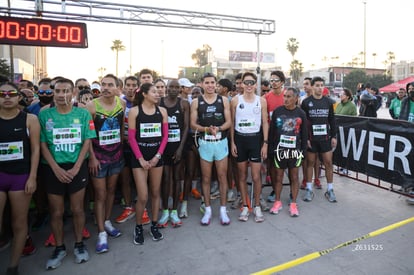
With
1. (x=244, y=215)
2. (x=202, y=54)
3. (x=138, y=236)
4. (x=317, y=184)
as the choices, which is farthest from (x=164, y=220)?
(x=202, y=54)

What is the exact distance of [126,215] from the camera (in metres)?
4.05

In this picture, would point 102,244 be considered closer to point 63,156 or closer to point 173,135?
point 63,156

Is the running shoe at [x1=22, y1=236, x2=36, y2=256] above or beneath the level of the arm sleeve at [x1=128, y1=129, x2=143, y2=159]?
beneath

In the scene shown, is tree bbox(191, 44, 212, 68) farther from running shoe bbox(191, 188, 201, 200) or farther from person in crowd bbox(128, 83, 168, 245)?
person in crowd bbox(128, 83, 168, 245)

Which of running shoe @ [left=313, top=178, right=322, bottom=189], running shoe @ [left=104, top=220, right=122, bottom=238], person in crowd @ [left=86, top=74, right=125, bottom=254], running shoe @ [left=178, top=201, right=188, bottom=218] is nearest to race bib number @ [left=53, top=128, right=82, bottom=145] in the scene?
person in crowd @ [left=86, top=74, right=125, bottom=254]

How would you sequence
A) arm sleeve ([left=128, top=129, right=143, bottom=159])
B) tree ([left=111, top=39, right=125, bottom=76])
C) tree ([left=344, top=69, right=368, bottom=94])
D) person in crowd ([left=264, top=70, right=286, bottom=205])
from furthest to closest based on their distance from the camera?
tree ([left=111, top=39, right=125, bottom=76]) < tree ([left=344, top=69, right=368, bottom=94]) < person in crowd ([left=264, top=70, right=286, bottom=205]) < arm sleeve ([left=128, top=129, right=143, bottom=159])

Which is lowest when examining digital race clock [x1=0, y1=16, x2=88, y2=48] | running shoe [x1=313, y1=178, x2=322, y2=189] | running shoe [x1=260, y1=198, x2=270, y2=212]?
running shoe [x1=260, y1=198, x2=270, y2=212]

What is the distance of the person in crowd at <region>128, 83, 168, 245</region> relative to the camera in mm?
3311

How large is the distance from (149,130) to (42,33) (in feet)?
16.0

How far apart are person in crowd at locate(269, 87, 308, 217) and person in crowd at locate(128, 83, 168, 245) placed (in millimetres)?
1738

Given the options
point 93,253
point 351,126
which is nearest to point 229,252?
point 93,253

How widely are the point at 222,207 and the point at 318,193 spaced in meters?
Result: 2.10

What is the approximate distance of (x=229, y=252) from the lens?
311cm

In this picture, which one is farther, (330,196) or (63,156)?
(330,196)
